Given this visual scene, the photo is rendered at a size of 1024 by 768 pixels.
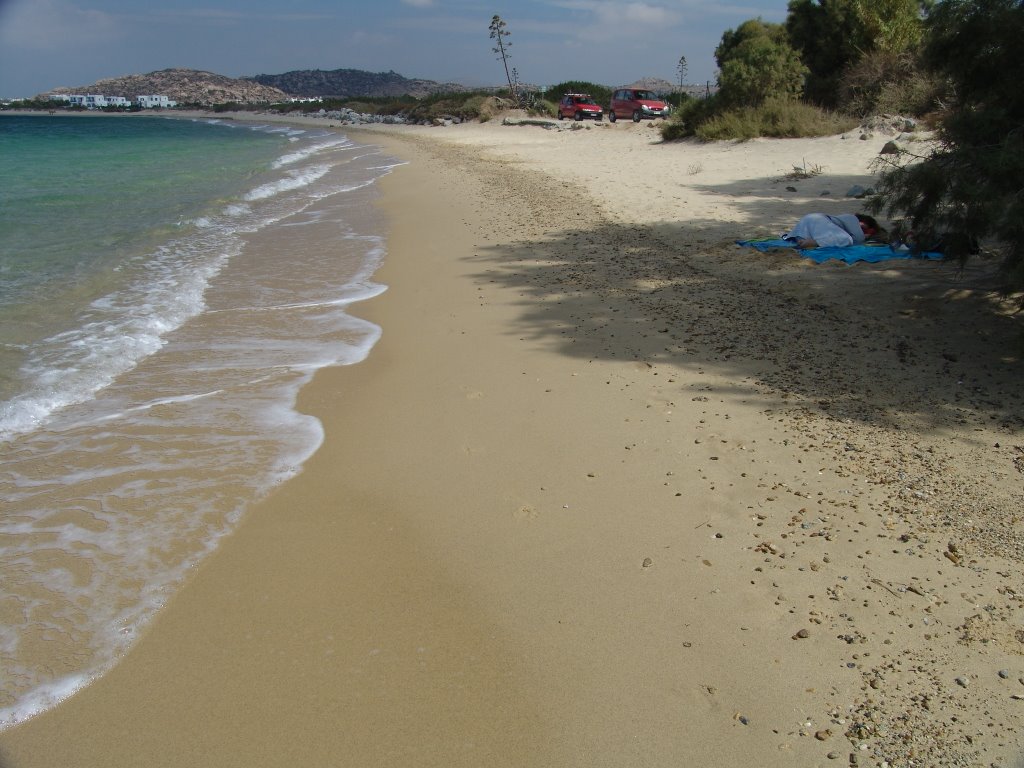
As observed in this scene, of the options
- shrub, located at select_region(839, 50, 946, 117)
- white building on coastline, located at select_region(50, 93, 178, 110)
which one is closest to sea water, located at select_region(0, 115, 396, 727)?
shrub, located at select_region(839, 50, 946, 117)

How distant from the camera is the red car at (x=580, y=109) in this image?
40.0 meters

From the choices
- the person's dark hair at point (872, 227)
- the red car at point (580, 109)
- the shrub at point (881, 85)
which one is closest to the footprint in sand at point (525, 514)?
the person's dark hair at point (872, 227)

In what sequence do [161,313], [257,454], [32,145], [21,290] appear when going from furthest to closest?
1. [32,145]
2. [21,290]
3. [161,313]
4. [257,454]

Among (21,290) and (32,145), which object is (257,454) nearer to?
(21,290)

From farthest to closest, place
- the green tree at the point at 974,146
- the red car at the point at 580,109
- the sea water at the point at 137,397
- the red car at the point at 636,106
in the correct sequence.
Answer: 1. the red car at the point at 580,109
2. the red car at the point at 636,106
3. the green tree at the point at 974,146
4. the sea water at the point at 137,397

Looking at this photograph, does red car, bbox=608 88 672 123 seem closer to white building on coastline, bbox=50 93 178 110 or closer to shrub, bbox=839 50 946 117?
shrub, bbox=839 50 946 117

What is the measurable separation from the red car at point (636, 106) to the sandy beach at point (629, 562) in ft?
101

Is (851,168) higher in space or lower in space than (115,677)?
higher

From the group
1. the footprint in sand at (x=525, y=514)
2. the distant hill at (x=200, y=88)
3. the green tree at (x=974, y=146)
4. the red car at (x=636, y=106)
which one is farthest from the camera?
the distant hill at (x=200, y=88)

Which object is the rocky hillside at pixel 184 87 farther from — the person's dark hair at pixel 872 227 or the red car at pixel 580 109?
the person's dark hair at pixel 872 227

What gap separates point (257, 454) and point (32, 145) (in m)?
46.9

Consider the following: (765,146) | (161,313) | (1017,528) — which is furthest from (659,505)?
(765,146)

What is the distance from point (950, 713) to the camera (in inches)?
101

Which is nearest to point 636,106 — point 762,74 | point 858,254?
point 762,74
